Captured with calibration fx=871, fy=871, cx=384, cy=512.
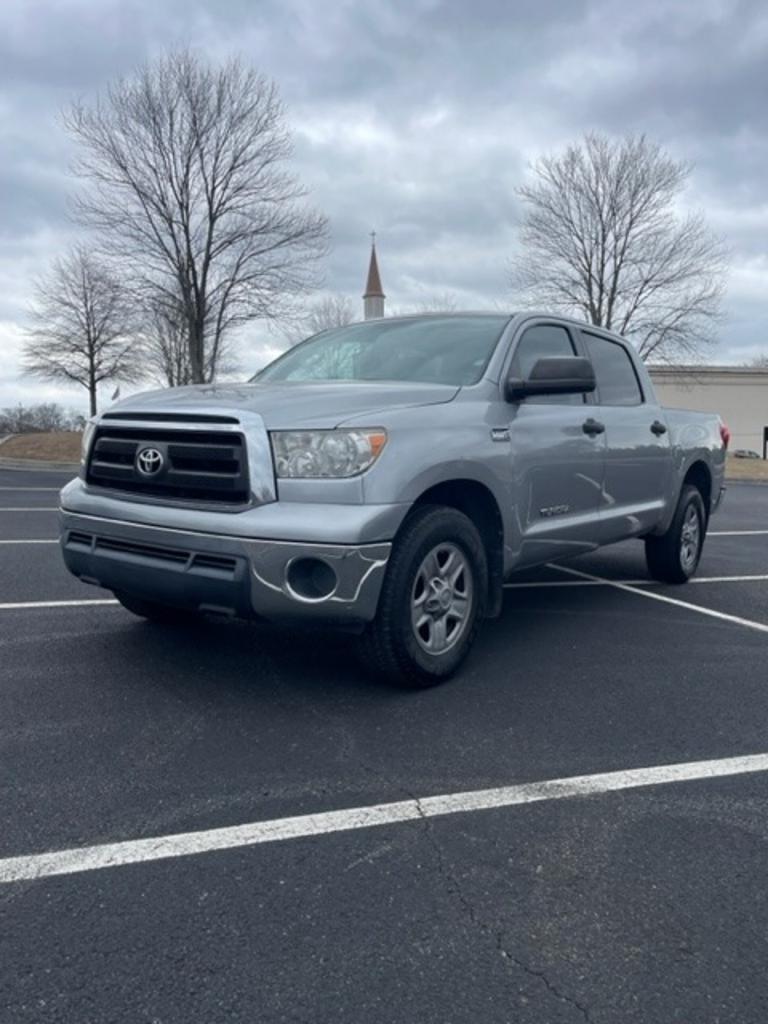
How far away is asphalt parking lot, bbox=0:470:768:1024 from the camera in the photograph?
2064mm

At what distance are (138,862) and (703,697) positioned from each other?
280 cm

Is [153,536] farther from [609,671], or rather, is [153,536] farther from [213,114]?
[213,114]

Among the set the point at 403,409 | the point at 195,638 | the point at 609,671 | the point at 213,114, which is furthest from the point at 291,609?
the point at 213,114

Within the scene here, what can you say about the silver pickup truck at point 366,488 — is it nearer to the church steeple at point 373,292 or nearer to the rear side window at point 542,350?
the rear side window at point 542,350

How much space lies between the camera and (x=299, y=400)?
3.93 m

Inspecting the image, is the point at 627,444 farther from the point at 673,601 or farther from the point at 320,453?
the point at 320,453

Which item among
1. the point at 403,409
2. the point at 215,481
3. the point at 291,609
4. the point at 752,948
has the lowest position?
the point at 752,948

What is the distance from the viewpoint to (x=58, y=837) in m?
2.68

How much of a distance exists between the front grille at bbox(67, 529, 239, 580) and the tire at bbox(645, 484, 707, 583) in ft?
13.9

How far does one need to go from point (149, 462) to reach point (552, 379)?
209cm

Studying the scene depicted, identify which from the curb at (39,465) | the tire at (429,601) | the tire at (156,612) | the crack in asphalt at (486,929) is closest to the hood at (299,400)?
the tire at (429,601)

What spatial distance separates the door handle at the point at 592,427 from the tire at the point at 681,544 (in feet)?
5.38

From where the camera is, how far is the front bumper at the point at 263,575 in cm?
358

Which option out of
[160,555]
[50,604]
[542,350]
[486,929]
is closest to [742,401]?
[542,350]
